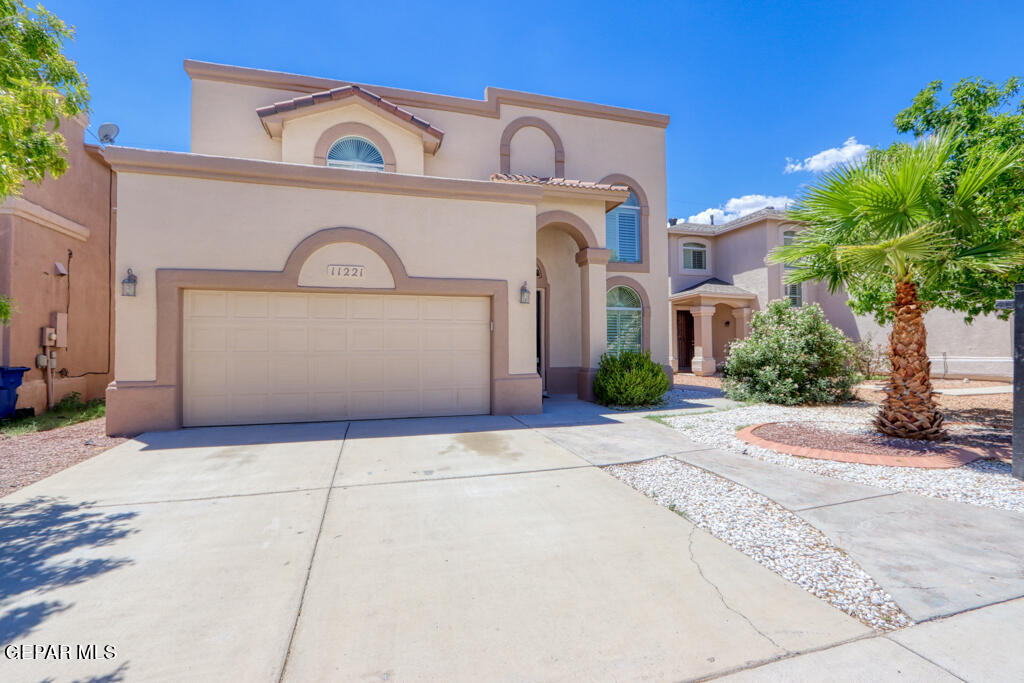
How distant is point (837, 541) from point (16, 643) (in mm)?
5283

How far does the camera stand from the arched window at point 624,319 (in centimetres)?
1405

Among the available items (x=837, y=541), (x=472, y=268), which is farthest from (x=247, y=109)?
(x=837, y=541)

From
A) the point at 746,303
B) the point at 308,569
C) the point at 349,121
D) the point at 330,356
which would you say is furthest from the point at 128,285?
the point at 746,303

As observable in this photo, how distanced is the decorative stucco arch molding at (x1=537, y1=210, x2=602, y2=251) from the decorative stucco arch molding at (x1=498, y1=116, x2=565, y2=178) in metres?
2.81

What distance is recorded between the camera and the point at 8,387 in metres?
9.04

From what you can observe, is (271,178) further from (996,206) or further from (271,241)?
(996,206)

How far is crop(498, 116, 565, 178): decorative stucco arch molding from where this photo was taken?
13602 mm

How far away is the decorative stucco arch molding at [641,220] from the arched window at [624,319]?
732 mm

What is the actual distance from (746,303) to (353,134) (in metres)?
16.7

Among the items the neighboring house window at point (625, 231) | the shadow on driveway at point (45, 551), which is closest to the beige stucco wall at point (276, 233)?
the shadow on driveway at point (45, 551)

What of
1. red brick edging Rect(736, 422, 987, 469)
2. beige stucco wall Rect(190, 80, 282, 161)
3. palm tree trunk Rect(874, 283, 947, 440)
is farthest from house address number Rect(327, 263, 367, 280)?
palm tree trunk Rect(874, 283, 947, 440)

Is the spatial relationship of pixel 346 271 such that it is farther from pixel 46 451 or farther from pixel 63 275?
pixel 63 275

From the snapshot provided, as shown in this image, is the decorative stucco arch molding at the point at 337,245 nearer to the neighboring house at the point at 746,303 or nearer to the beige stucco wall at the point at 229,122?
the beige stucco wall at the point at 229,122

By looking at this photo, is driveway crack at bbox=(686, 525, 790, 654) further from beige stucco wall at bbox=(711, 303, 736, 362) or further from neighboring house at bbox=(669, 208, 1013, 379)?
beige stucco wall at bbox=(711, 303, 736, 362)
